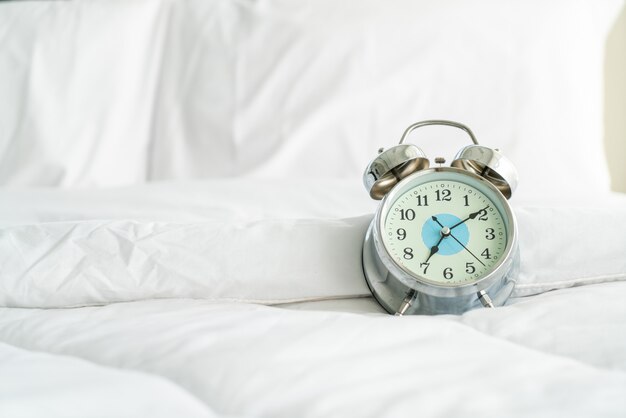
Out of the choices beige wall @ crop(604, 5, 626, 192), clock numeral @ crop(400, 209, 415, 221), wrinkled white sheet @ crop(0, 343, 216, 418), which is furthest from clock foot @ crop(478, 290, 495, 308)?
beige wall @ crop(604, 5, 626, 192)

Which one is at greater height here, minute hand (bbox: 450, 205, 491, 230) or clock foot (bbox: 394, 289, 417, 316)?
minute hand (bbox: 450, 205, 491, 230)

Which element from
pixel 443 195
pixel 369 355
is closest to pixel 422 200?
pixel 443 195

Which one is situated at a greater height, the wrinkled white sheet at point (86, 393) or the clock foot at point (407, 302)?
the wrinkled white sheet at point (86, 393)

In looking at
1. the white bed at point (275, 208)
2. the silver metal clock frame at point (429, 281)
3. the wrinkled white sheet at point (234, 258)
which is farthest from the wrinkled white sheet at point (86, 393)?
the silver metal clock frame at point (429, 281)

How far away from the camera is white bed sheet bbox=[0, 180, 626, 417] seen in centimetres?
57

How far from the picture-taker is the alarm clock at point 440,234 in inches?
34.9

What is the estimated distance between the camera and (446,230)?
0.93m

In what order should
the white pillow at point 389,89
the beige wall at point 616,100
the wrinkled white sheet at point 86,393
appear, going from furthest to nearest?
the beige wall at point 616,100
the white pillow at point 389,89
the wrinkled white sheet at point 86,393

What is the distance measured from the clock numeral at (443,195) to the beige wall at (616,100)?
39.5 inches

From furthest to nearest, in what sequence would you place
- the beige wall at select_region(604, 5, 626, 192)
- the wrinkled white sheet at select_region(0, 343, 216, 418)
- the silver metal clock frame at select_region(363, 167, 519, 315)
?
1. the beige wall at select_region(604, 5, 626, 192)
2. the silver metal clock frame at select_region(363, 167, 519, 315)
3. the wrinkled white sheet at select_region(0, 343, 216, 418)

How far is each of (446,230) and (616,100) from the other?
108 centimetres

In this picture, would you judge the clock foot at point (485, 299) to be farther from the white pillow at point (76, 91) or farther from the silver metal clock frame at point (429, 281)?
the white pillow at point (76, 91)

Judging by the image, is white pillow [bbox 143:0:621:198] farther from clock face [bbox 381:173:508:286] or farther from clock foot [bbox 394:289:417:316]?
clock foot [bbox 394:289:417:316]

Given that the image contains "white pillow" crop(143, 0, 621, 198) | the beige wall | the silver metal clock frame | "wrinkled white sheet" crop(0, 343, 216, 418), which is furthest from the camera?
the beige wall
